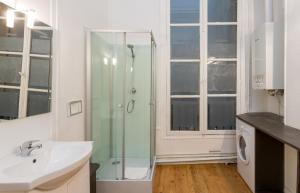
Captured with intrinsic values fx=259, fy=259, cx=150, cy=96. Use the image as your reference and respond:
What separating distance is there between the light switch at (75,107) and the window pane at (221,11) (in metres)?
2.58

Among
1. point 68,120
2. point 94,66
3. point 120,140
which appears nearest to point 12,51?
point 68,120

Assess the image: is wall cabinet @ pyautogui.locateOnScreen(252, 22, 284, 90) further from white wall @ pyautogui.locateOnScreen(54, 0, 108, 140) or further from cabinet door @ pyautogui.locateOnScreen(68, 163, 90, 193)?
cabinet door @ pyautogui.locateOnScreen(68, 163, 90, 193)

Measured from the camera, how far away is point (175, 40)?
4.25 m

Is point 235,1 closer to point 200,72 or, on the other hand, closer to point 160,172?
point 200,72

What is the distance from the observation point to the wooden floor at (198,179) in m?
3.22

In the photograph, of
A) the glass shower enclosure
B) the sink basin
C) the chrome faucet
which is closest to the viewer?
the sink basin

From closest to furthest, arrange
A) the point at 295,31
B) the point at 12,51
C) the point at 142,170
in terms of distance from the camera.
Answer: the point at 12,51
the point at 295,31
the point at 142,170

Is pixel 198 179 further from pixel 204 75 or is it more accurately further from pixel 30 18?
pixel 30 18

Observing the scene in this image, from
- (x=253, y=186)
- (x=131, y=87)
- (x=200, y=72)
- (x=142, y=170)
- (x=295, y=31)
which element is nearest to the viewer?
(x=295, y=31)

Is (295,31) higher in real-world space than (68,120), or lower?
higher

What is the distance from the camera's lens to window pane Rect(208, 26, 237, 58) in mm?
4242

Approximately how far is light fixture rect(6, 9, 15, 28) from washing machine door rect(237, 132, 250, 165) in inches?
112

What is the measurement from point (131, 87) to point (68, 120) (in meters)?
1.28

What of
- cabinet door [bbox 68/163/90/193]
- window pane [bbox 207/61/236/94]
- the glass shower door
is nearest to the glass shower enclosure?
the glass shower door
